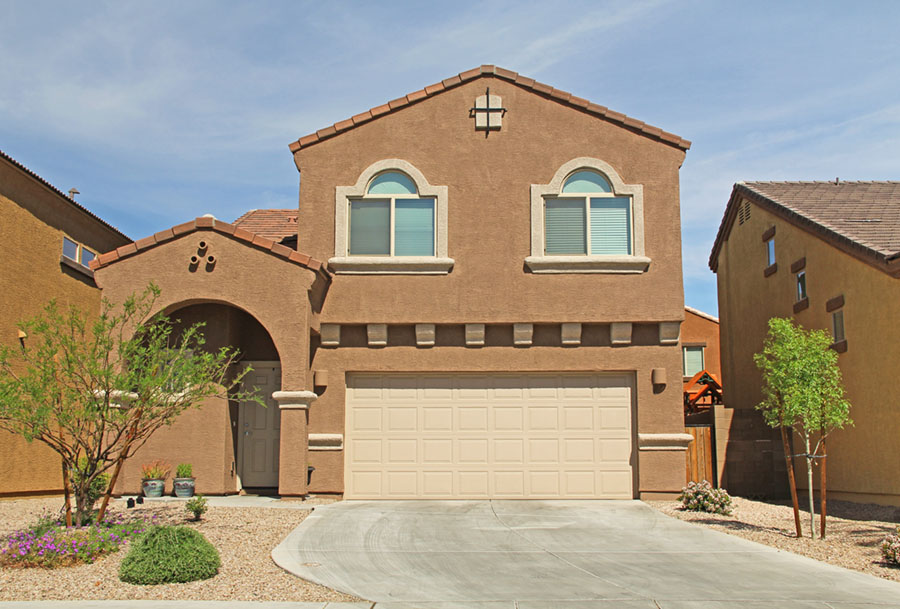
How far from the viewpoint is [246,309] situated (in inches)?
557

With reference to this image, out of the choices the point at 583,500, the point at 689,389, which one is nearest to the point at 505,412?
the point at 583,500

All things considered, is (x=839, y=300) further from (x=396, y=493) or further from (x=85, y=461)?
(x=85, y=461)

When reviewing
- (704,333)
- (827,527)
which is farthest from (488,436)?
(704,333)

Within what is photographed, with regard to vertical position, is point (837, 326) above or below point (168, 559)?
above

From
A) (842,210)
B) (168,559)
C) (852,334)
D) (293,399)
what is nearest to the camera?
(168,559)

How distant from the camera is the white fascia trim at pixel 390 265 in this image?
49.6 feet

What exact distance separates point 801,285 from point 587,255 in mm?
5072

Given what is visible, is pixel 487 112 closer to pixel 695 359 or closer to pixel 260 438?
pixel 260 438

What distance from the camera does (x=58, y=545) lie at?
923 cm

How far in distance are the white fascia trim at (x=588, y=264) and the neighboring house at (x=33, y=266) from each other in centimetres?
906

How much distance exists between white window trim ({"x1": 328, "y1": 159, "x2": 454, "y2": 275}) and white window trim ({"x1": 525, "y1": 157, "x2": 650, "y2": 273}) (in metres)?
1.58

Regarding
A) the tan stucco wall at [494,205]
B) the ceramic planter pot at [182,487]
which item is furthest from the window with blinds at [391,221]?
the ceramic planter pot at [182,487]

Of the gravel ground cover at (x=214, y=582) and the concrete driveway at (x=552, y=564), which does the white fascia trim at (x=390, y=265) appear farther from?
the gravel ground cover at (x=214, y=582)

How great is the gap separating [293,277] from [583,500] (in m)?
6.31
